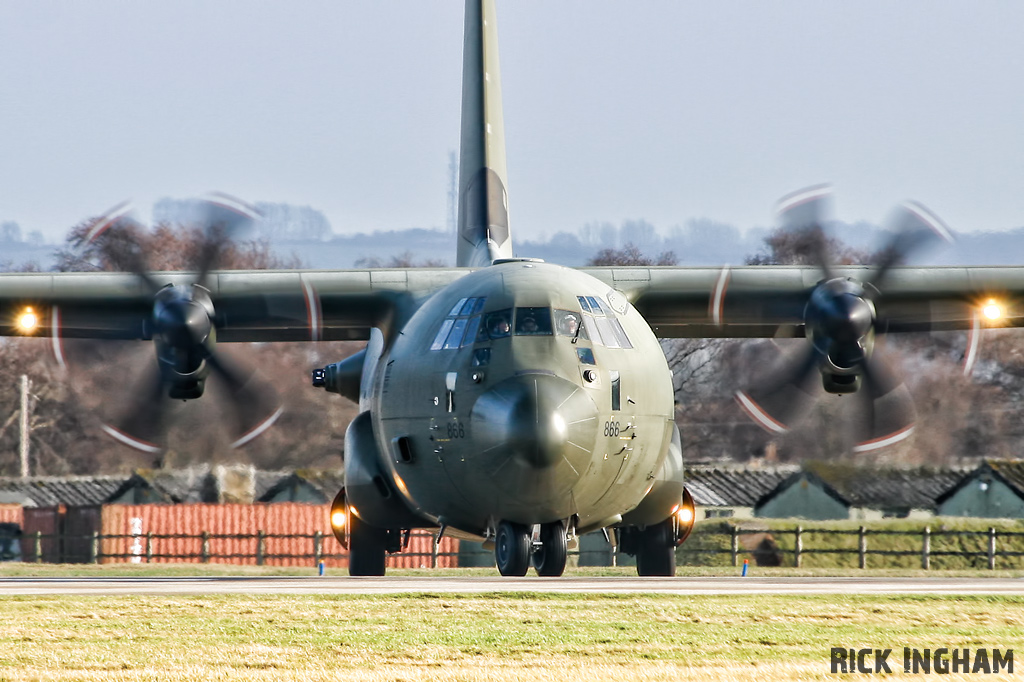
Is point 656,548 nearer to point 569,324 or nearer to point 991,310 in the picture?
point 569,324

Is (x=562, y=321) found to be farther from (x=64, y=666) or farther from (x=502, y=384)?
(x=64, y=666)

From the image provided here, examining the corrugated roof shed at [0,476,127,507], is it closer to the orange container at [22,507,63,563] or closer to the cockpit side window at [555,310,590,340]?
the orange container at [22,507,63,563]

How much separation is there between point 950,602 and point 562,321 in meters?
5.47

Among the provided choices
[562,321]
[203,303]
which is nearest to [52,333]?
[203,303]

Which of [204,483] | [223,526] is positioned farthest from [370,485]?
[204,483]

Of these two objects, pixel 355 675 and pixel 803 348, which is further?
pixel 803 348

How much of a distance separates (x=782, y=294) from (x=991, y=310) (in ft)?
13.4

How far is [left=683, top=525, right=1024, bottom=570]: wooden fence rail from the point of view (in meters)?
37.0

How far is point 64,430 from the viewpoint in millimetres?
57000

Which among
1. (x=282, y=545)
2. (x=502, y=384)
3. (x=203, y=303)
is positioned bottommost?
(x=282, y=545)

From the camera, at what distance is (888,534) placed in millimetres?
39188

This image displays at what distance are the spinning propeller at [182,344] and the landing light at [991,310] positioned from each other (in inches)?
472

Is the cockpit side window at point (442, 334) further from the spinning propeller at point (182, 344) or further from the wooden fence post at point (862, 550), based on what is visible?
the wooden fence post at point (862, 550)

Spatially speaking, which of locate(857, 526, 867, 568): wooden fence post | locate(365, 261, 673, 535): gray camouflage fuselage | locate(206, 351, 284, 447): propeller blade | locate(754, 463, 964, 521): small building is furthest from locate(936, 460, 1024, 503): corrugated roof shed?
locate(365, 261, 673, 535): gray camouflage fuselage
